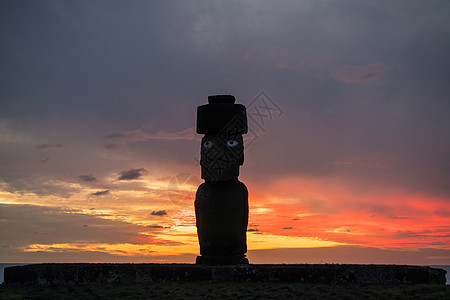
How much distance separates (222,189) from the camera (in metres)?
15.4

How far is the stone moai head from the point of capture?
15.4 meters

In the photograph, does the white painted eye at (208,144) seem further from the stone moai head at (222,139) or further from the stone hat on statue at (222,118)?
the stone hat on statue at (222,118)

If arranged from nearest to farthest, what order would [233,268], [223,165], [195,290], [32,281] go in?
[195,290]
[233,268]
[32,281]
[223,165]

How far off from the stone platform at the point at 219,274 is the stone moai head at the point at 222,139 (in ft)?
11.0

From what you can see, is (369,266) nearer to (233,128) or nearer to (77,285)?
(233,128)

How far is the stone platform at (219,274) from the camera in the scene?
40.5 ft

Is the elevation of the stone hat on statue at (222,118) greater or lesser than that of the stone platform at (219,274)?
greater

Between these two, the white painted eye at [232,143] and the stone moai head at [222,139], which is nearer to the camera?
the stone moai head at [222,139]

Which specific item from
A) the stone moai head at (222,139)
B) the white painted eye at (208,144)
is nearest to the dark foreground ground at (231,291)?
the stone moai head at (222,139)

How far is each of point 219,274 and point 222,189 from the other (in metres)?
3.24

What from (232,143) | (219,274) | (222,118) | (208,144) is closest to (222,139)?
(232,143)

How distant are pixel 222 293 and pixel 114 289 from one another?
9.85 feet

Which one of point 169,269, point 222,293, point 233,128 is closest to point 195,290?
point 222,293

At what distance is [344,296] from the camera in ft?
35.2
